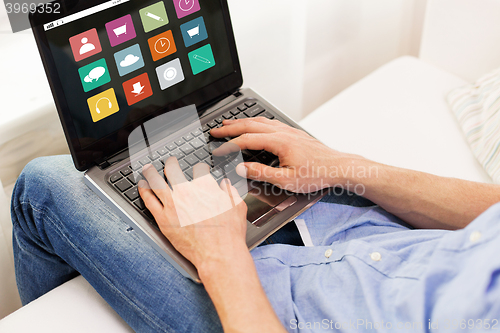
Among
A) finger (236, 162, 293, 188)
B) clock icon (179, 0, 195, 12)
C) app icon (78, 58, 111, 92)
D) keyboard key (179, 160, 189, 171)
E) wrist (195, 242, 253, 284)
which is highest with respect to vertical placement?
clock icon (179, 0, 195, 12)

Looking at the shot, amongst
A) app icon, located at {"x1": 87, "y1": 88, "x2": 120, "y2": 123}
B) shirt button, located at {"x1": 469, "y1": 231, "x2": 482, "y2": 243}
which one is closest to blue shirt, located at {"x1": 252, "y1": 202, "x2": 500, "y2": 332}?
shirt button, located at {"x1": 469, "y1": 231, "x2": 482, "y2": 243}

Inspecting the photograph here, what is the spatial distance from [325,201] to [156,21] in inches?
16.4

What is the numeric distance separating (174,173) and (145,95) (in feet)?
0.48

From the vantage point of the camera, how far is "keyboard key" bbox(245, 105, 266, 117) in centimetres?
78

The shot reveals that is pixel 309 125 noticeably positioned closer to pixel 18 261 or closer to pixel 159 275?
pixel 159 275

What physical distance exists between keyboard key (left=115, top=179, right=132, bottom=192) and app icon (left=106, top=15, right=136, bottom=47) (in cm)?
21

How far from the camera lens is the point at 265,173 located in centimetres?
67

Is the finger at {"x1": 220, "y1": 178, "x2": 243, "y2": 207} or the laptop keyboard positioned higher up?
the laptop keyboard

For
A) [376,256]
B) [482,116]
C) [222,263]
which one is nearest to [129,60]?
[222,263]

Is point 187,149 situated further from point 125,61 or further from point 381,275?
point 381,275

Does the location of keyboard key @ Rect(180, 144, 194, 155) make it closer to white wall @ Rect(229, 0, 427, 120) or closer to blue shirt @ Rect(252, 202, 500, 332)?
blue shirt @ Rect(252, 202, 500, 332)

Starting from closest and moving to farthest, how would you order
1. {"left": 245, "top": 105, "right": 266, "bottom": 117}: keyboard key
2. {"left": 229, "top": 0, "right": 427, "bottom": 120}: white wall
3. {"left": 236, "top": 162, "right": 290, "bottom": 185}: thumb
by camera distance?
{"left": 236, "top": 162, "right": 290, "bottom": 185}: thumb
{"left": 245, "top": 105, "right": 266, "bottom": 117}: keyboard key
{"left": 229, "top": 0, "right": 427, "bottom": 120}: white wall

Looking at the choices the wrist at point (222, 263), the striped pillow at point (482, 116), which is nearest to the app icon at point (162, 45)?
the wrist at point (222, 263)

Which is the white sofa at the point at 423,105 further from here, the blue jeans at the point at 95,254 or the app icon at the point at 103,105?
the app icon at the point at 103,105
